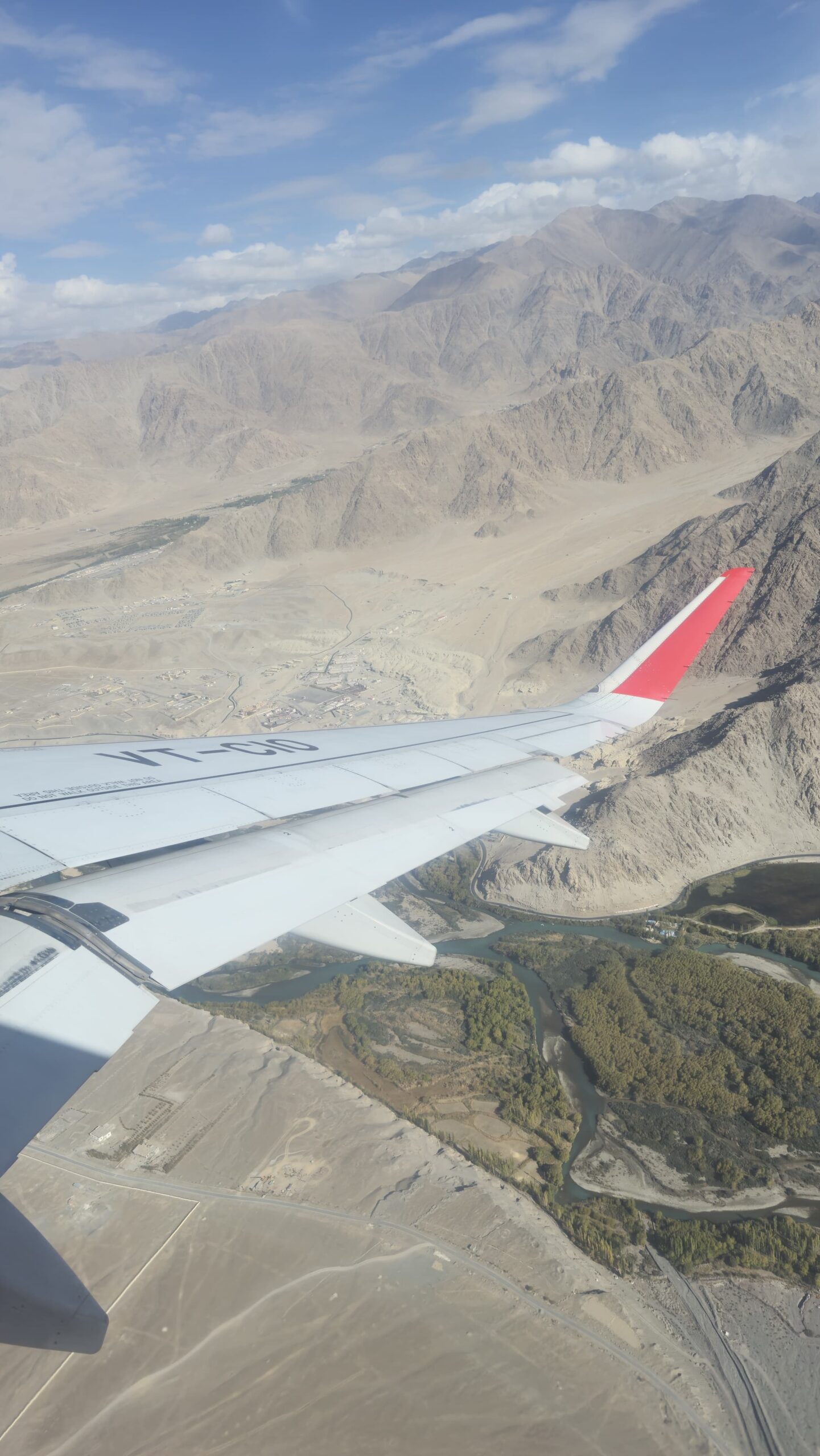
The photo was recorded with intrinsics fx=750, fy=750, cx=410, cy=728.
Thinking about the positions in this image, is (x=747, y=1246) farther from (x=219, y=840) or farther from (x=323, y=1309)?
(x=219, y=840)

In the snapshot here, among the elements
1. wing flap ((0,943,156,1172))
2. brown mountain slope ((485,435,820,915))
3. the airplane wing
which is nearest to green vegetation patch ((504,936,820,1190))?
brown mountain slope ((485,435,820,915))

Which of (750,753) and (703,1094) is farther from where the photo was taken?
(750,753)

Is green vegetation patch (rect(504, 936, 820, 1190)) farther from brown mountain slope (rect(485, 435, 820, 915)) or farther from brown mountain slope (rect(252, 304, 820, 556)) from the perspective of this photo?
brown mountain slope (rect(252, 304, 820, 556))

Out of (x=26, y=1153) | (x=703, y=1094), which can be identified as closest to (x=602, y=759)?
(x=703, y=1094)

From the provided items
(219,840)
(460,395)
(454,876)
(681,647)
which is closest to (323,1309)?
(219,840)

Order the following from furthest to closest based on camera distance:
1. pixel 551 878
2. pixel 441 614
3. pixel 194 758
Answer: pixel 441 614, pixel 551 878, pixel 194 758

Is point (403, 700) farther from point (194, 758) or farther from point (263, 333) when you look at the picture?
point (263, 333)
